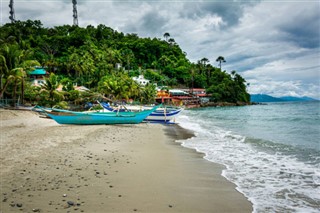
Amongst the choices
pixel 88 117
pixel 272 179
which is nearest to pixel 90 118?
pixel 88 117

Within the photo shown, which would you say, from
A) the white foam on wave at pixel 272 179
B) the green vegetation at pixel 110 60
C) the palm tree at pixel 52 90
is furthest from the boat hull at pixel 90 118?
the green vegetation at pixel 110 60

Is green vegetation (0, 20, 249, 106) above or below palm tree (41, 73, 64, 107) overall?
above

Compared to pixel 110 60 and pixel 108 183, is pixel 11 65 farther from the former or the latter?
pixel 110 60

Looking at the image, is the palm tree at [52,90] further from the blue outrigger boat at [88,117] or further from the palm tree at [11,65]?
the blue outrigger boat at [88,117]

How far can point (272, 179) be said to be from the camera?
621 centimetres

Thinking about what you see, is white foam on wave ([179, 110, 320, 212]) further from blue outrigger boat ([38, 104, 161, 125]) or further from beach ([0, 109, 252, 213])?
blue outrigger boat ([38, 104, 161, 125])

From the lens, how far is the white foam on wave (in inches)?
186

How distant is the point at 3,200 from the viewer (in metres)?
4.16

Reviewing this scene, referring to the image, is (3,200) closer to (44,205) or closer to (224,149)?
(44,205)

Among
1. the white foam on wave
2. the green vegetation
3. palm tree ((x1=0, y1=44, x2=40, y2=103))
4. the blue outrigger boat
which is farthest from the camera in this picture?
the green vegetation

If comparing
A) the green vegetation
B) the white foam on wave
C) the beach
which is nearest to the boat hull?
the beach

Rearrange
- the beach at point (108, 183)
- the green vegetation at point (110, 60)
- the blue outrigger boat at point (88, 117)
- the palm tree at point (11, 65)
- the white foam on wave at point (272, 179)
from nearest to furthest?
1. the beach at point (108, 183)
2. the white foam on wave at point (272, 179)
3. the blue outrigger boat at point (88, 117)
4. the palm tree at point (11, 65)
5. the green vegetation at point (110, 60)

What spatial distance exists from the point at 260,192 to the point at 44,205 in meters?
4.36

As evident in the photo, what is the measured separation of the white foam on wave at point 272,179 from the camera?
471cm
